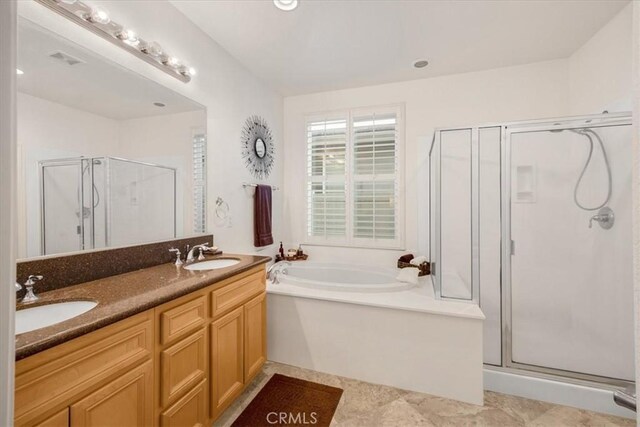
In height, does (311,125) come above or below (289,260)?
above

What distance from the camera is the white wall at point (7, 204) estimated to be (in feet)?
1.18

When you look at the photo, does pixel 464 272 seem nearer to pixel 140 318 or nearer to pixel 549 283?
pixel 549 283

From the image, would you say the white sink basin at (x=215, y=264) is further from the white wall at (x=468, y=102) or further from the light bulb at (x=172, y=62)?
the white wall at (x=468, y=102)

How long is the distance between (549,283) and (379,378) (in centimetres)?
145

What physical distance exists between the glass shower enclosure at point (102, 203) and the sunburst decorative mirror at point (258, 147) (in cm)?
95

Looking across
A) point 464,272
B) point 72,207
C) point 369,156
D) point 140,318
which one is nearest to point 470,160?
point 464,272

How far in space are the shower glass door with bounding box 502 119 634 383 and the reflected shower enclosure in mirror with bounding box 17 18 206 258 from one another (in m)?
2.53

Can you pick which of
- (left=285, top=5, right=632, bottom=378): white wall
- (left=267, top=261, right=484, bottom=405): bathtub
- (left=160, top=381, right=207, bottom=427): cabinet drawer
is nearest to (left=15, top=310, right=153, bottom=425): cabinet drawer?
(left=160, top=381, right=207, bottom=427): cabinet drawer

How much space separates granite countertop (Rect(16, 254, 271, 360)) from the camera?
2.70 feet

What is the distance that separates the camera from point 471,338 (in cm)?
183

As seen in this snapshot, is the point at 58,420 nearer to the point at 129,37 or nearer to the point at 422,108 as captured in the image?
the point at 129,37

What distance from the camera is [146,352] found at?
115 cm
